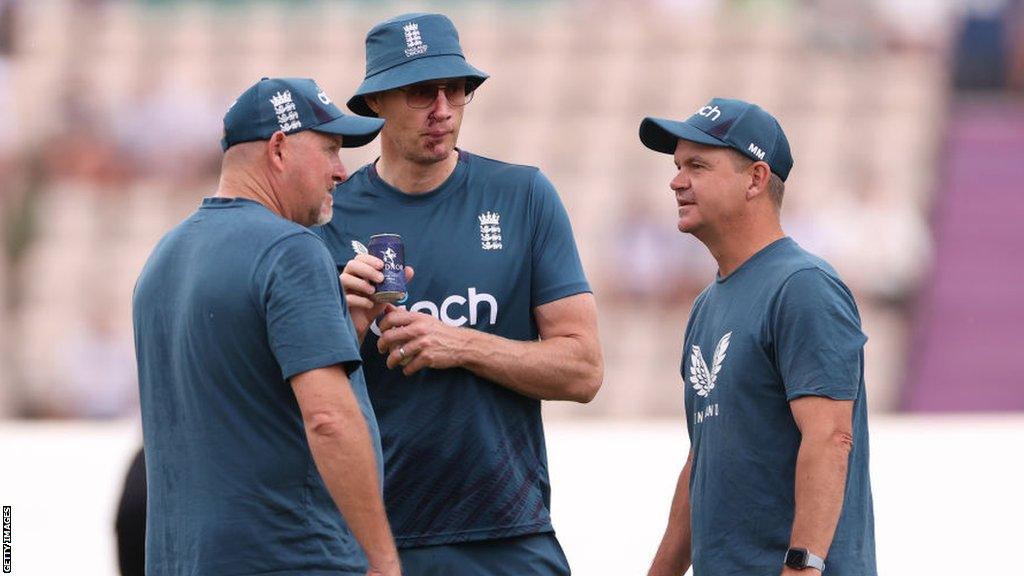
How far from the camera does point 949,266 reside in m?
12.2

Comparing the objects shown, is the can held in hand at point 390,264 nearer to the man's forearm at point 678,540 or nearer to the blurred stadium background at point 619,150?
the man's forearm at point 678,540

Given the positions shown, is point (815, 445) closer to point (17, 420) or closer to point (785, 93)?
point (17, 420)

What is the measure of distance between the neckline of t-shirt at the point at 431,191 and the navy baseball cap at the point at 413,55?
0.18 meters

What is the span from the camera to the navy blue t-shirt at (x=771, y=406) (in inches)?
133

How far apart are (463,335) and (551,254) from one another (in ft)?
1.03

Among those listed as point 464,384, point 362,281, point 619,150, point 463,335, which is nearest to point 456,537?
point 464,384

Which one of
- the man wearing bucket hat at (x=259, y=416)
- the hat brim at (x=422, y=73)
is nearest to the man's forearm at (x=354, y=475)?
the man wearing bucket hat at (x=259, y=416)

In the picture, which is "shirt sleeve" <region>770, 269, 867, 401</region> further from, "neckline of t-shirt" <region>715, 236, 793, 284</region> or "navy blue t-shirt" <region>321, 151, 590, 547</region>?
"navy blue t-shirt" <region>321, 151, 590, 547</region>

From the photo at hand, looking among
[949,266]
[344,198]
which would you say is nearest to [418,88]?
[344,198]

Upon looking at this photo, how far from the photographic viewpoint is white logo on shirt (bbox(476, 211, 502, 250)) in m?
3.91

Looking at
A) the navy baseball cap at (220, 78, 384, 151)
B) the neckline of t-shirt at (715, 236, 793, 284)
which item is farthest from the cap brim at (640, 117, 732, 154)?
the navy baseball cap at (220, 78, 384, 151)

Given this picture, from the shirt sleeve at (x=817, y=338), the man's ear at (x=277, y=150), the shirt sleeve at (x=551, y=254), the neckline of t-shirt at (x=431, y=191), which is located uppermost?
the man's ear at (x=277, y=150)

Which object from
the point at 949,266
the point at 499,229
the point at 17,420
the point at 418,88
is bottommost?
the point at 17,420

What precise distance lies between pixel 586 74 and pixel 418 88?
9456 millimetres
